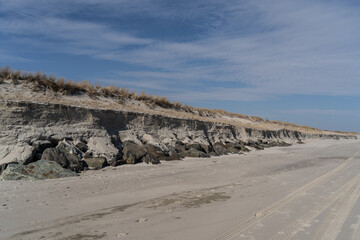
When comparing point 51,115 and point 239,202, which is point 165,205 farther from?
point 51,115

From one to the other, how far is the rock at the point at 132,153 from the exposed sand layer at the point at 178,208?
94.2 inches

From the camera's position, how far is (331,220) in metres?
4.87

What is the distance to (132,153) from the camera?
11.9 m

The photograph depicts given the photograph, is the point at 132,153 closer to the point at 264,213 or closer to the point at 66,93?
the point at 66,93

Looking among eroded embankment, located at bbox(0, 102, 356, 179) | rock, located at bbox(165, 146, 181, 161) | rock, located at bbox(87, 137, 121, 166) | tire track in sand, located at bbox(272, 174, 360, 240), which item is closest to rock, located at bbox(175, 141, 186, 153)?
eroded embankment, located at bbox(0, 102, 356, 179)

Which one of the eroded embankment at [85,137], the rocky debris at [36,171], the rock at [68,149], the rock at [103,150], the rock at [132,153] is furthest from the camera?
the rock at [132,153]

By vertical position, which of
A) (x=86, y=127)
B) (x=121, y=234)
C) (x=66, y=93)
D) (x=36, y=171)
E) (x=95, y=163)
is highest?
(x=66, y=93)

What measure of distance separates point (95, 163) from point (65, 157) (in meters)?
1.10

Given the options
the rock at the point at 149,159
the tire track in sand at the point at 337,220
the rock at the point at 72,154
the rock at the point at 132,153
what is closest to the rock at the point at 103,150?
the rock at the point at 132,153

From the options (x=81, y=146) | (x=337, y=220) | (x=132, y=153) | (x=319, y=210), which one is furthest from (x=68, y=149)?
(x=337, y=220)

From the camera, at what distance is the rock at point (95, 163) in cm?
1016

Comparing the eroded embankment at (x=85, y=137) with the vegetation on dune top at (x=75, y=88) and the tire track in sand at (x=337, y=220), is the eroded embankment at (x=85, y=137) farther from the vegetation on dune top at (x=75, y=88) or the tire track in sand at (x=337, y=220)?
the tire track in sand at (x=337, y=220)

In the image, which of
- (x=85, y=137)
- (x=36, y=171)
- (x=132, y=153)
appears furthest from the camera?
(x=85, y=137)

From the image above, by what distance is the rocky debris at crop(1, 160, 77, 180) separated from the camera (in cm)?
806
